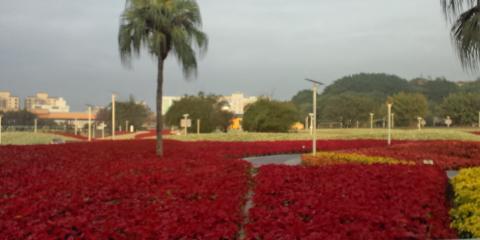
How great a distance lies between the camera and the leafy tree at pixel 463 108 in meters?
64.6

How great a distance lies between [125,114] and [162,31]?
61.6 m

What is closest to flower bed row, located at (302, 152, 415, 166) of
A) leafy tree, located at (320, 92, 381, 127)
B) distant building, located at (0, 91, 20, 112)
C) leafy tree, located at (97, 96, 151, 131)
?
leafy tree, located at (320, 92, 381, 127)

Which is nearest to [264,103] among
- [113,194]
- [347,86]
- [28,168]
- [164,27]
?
[164,27]

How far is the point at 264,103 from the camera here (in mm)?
41188

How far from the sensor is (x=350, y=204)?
6.50m

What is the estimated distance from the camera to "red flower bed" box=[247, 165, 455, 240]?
5312 mm

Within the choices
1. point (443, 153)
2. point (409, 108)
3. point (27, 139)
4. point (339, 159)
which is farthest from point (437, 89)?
point (339, 159)

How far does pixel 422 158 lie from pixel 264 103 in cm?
2817

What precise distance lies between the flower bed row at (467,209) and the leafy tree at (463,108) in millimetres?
62103

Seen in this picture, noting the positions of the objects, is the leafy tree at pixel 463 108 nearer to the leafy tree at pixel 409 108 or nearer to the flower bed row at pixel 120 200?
the leafy tree at pixel 409 108

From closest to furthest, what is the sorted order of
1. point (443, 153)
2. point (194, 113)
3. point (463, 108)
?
point (443, 153)
point (194, 113)
point (463, 108)

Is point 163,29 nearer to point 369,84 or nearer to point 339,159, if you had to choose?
point 339,159

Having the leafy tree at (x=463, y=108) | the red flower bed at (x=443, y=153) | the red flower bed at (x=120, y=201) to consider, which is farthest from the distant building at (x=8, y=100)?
the red flower bed at (x=120, y=201)

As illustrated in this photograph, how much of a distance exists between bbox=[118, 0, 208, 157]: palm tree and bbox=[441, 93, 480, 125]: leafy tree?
58595mm
